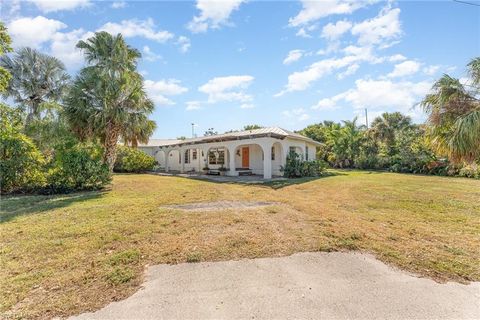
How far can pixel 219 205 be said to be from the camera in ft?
28.8

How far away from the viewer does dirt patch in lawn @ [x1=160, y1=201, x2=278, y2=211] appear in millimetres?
8297

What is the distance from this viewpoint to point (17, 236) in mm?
5699

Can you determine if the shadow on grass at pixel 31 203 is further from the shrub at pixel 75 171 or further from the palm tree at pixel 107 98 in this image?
the palm tree at pixel 107 98

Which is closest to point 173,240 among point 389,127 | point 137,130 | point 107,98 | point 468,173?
point 137,130

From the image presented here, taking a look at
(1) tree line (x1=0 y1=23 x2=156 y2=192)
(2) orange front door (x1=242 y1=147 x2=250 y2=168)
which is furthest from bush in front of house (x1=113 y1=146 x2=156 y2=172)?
(2) orange front door (x1=242 y1=147 x2=250 y2=168)

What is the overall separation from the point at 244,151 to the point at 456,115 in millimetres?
16674

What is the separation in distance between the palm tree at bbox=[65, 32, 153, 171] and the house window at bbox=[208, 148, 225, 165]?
8.56m

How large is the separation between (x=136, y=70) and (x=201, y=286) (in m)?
17.4

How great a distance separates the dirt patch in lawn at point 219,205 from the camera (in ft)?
27.2

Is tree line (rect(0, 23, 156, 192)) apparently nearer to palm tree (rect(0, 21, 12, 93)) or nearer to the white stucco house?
palm tree (rect(0, 21, 12, 93))

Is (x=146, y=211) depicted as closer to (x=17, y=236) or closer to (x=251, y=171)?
(x=17, y=236)

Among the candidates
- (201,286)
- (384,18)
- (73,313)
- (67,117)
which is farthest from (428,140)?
(67,117)

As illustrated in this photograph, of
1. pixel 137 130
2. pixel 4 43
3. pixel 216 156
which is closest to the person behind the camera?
pixel 4 43

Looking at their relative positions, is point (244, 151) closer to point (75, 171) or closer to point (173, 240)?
point (75, 171)
